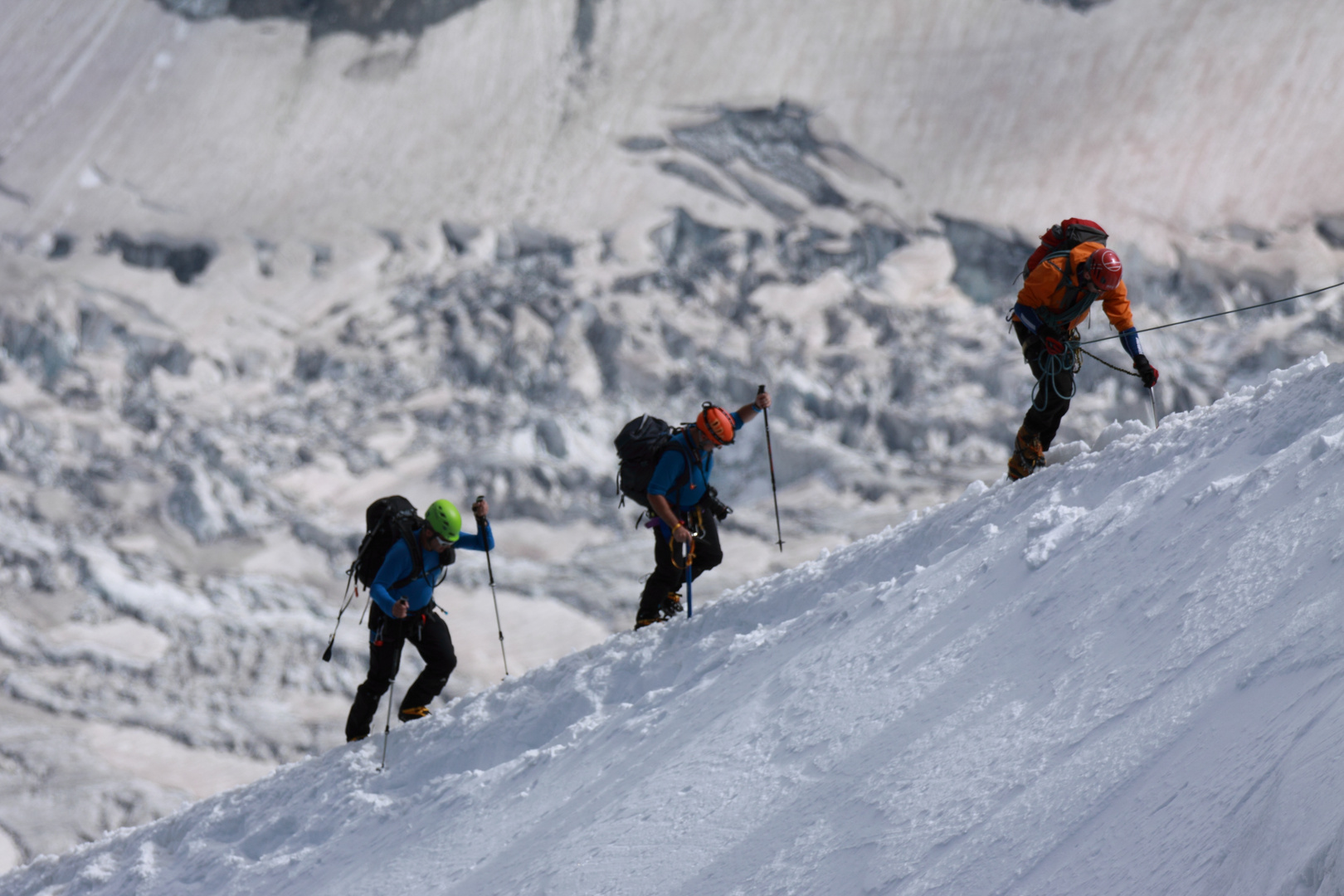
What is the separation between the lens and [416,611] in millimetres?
Answer: 8469

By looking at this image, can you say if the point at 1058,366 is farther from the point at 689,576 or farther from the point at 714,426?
the point at 689,576

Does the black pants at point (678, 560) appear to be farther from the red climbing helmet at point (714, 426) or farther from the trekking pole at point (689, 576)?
the red climbing helmet at point (714, 426)

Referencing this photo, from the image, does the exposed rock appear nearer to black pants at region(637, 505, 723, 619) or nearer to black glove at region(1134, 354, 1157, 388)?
black pants at region(637, 505, 723, 619)

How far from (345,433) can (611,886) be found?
58257mm

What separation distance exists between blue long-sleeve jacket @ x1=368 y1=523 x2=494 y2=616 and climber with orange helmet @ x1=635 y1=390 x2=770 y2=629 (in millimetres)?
1243

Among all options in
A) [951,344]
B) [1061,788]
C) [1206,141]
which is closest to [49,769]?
[1061,788]

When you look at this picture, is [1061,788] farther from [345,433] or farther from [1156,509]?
[345,433]

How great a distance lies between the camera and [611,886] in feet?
19.0

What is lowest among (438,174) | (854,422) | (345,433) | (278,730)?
(278,730)

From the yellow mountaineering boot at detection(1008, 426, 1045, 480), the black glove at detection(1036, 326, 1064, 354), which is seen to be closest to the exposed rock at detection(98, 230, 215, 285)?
the yellow mountaineering boot at detection(1008, 426, 1045, 480)

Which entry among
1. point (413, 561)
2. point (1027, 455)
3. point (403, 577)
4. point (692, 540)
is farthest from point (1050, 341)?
point (403, 577)

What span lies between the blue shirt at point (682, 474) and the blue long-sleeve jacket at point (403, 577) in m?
1.28

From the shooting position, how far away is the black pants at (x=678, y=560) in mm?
8430

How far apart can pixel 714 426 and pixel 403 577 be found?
7.92 feet
